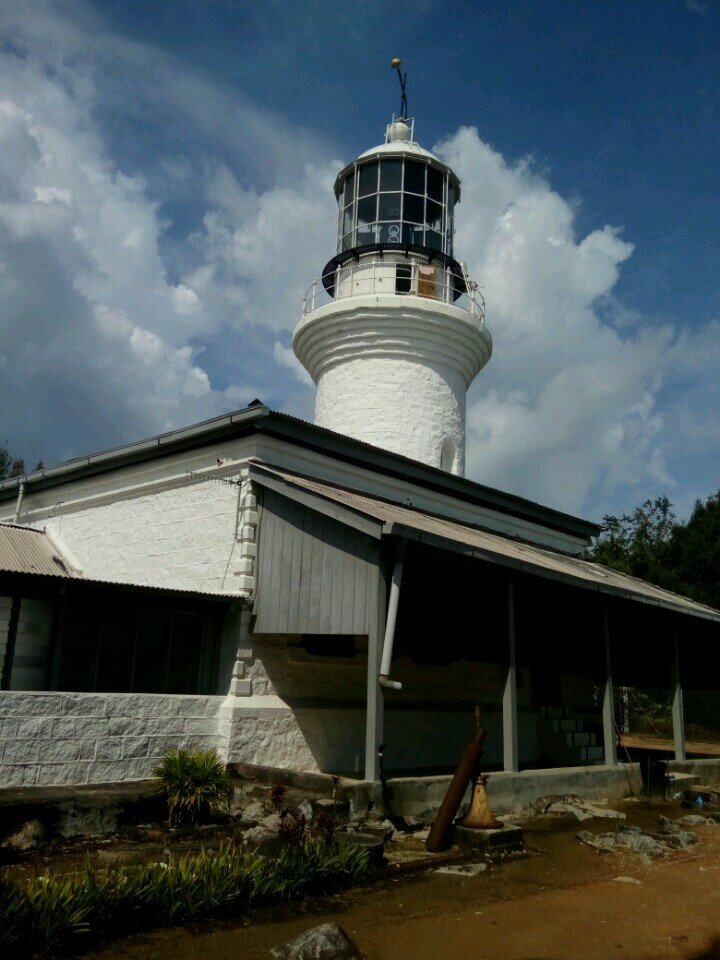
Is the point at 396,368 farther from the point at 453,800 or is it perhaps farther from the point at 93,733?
the point at 453,800

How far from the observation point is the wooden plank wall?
9453mm

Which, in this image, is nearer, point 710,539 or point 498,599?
point 498,599

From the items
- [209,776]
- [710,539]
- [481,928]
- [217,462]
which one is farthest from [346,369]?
[710,539]

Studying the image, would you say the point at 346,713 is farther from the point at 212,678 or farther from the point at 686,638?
the point at 686,638

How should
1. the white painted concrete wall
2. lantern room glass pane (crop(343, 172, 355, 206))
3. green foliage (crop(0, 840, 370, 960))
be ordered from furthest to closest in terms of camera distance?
lantern room glass pane (crop(343, 172, 355, 206)) → the white painted concrete wall → green foliage (crop(0, 840, 370, 960))

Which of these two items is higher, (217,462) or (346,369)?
(346,369)

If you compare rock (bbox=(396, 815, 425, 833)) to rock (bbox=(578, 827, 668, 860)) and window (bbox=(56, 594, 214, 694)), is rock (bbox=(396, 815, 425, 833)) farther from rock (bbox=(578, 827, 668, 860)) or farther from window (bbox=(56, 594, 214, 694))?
window (bbox=(56, 594, 214, 694))

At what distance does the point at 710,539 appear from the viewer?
2980 cm

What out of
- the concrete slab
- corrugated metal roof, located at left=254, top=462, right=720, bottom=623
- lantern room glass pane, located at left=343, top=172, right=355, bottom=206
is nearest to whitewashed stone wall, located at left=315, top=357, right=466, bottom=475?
corrugated metal roof, located at left=254, top=462, right=720, bottom=623

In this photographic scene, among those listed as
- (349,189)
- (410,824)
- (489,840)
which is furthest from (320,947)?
(349,189)

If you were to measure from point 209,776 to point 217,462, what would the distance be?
16.5 feet

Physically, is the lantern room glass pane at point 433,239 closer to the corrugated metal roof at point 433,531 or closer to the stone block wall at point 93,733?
the corrugated metal roof at point 433,531

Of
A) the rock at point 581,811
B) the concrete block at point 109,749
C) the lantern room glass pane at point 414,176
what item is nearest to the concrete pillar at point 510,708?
the rock at point 581,811

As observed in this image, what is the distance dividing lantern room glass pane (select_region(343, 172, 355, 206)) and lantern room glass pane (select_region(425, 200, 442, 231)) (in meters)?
1.94
